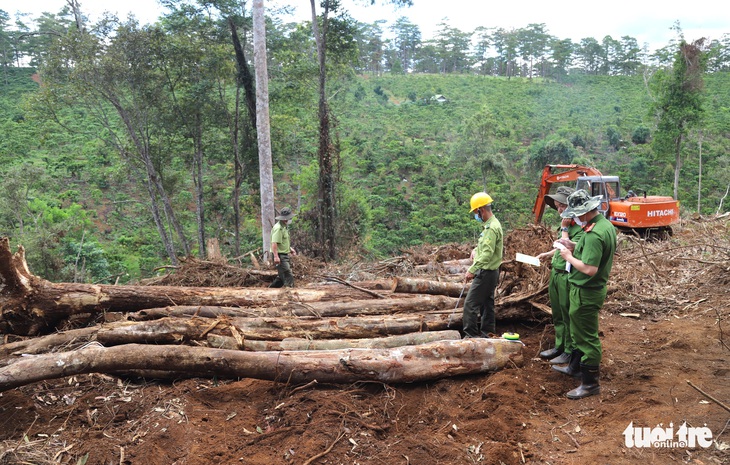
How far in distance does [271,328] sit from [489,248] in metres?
2.75

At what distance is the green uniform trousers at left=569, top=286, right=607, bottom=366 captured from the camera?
12.7 ft

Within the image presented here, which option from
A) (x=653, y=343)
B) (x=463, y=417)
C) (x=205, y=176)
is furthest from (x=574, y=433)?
(x=205, y=176)

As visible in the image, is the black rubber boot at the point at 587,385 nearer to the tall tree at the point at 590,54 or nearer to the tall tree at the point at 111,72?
the tall tree at the point at 111,72

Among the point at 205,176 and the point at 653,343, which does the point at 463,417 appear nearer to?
the point at 653,343

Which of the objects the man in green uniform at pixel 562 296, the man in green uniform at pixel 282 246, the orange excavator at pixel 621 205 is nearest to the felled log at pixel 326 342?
the man in green uniform at pixel 562 296

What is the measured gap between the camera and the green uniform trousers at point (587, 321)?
3.87m

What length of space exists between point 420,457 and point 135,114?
14.6m

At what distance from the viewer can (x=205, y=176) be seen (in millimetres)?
23422

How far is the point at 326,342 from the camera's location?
4.76 metres

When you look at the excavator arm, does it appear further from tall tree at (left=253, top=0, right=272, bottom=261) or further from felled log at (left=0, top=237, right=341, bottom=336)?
felled log at (left=0, top=237, right=341, bottom=336)

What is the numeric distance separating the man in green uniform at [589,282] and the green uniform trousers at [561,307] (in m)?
0.32

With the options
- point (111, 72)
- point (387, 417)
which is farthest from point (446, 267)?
point (111, 72)

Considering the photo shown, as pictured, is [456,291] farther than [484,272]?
Yes

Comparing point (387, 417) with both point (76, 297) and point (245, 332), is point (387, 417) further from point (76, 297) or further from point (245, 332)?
point (76, 297)
